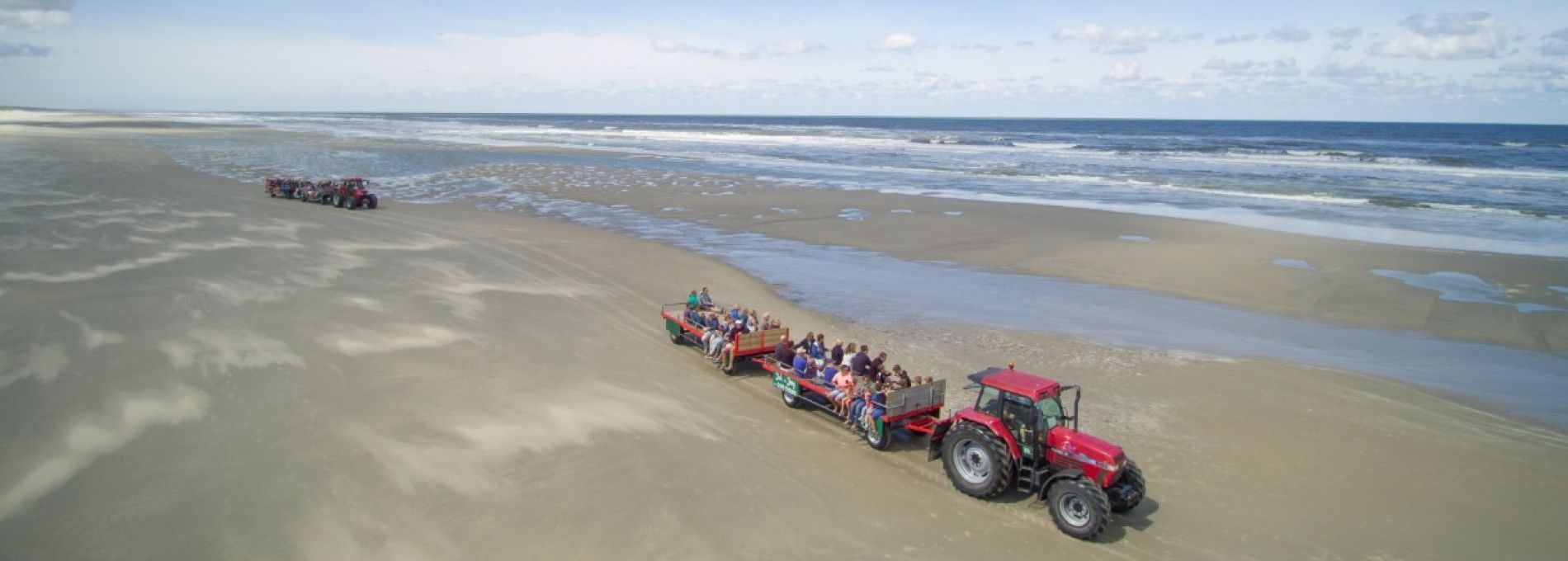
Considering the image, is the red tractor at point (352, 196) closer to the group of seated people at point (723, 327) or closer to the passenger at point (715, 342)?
the group of seated people at point (723, 327)

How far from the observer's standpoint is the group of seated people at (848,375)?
1093 cm

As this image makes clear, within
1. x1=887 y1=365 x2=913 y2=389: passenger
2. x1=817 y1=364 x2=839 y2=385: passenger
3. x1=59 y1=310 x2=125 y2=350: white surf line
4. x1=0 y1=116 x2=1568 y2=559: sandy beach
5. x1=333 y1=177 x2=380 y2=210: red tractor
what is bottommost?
x1=0 y1=116 x2=1568 y2=559: sandy beach

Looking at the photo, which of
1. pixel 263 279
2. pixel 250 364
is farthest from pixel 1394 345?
pixel 263 279

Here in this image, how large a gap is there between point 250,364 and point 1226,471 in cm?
1458

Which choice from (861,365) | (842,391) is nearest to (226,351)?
(842,391)

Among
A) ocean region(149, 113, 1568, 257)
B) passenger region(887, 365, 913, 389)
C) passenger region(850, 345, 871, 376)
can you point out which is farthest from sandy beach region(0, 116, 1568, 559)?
ocean region(149, 113, 1568, 257)

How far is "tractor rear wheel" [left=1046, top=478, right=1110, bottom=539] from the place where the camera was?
8.26 m

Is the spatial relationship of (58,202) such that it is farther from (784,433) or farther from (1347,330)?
(1347,330)

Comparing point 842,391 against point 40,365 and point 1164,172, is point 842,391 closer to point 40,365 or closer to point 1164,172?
point 40,365

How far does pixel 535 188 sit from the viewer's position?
136 ft

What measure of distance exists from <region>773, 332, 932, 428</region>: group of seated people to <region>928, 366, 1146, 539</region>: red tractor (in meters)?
1.36

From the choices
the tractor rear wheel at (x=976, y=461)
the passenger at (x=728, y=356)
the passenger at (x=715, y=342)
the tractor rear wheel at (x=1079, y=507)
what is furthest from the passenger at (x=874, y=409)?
the passenger at (x=715, y=342)

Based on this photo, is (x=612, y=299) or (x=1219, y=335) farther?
(x=612, y=299)

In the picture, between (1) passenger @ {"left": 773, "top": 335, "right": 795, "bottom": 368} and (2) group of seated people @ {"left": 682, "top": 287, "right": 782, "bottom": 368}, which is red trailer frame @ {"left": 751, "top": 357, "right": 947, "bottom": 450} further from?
(2) group of seated people @ {"left": 682, "top": 287, "right": 782, "bottom": 368}
